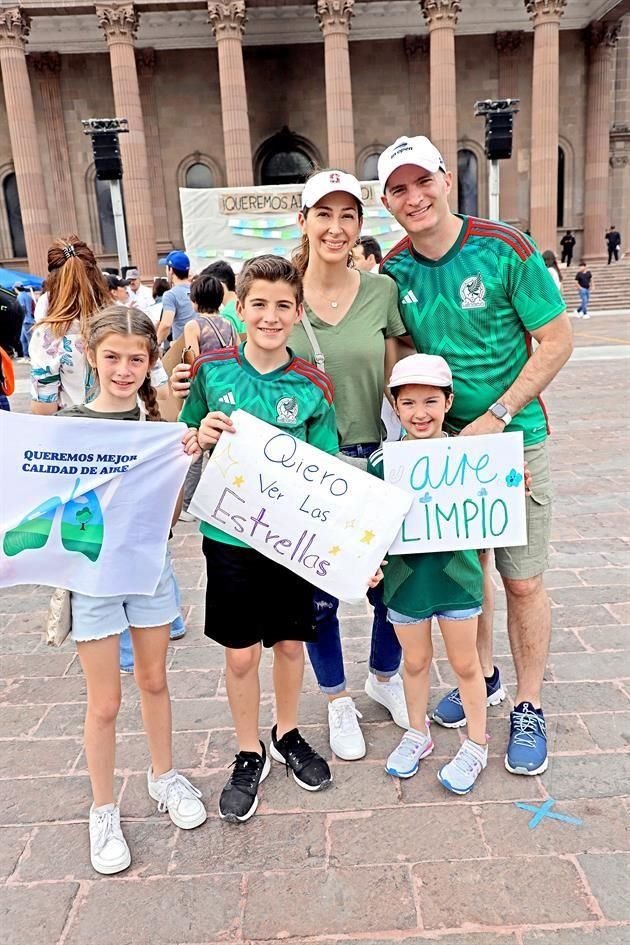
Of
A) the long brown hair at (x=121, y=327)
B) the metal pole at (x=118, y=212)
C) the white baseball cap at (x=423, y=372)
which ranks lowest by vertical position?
the white baseball cap at (x=423, y=372)

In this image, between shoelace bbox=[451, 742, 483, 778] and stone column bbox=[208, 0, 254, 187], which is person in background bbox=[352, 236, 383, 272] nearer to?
shoelace bbox=[451, 742, 483, 778]

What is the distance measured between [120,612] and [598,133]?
34.3 metres

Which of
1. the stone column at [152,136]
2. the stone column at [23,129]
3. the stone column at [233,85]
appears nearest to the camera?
the stone column at [23,129]

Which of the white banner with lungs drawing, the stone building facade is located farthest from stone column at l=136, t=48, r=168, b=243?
the white banner with lungs drawing

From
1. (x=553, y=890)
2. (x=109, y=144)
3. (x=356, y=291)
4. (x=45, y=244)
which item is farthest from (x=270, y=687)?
(x=45, y=244)

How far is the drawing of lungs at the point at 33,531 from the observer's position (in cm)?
262

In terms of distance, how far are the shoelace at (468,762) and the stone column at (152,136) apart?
30563 mm

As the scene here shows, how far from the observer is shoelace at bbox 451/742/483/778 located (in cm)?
296

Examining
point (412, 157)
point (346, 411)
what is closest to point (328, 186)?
point (412, 157)

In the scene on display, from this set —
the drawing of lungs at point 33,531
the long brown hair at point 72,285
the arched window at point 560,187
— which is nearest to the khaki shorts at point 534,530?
the drawing of lungs at point 33,531

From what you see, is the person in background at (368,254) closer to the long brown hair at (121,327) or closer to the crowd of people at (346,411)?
the crowd of people at (346,411)

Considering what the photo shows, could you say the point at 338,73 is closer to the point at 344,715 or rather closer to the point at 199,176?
the point at 199,176

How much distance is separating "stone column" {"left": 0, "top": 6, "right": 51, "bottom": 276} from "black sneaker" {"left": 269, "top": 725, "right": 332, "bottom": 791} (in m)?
26.3

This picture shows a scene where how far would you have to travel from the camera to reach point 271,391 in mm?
2758
